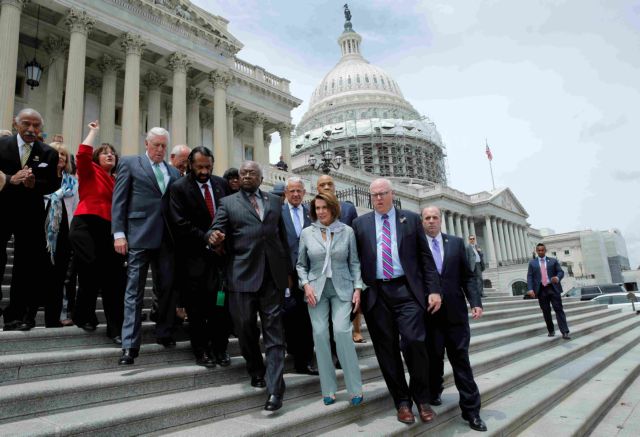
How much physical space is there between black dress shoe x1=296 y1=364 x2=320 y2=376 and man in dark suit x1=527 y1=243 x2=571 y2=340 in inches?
277

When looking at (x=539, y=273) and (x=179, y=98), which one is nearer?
(x=539, y=273)

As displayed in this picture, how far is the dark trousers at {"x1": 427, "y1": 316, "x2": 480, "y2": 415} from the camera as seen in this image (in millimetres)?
4098

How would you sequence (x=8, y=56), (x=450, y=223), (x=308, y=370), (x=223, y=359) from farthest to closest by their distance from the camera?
(x=450, y=223) → (x=8, y=56) → (x=308, y=370) → (x=223, y=359)

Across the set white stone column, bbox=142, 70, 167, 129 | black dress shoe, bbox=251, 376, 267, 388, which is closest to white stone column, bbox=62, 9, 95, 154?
white stone column, bbox=142, 70, 167, 129

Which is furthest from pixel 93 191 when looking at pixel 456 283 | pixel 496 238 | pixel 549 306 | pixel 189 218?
pixel 496 238

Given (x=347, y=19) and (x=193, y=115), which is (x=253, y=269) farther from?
(x=347, y=19)

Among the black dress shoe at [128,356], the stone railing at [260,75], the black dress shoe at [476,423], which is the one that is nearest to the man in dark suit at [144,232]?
the black dress shoe at [128,356]

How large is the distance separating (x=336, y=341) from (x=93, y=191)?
313 cm

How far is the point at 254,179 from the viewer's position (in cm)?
424

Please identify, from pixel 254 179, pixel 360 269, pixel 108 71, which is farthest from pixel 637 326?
pixel 108 71

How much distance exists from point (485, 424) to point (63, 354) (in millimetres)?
3869

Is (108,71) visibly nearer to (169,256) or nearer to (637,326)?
(169,256)

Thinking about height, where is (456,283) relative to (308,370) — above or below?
above

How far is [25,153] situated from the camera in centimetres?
468
